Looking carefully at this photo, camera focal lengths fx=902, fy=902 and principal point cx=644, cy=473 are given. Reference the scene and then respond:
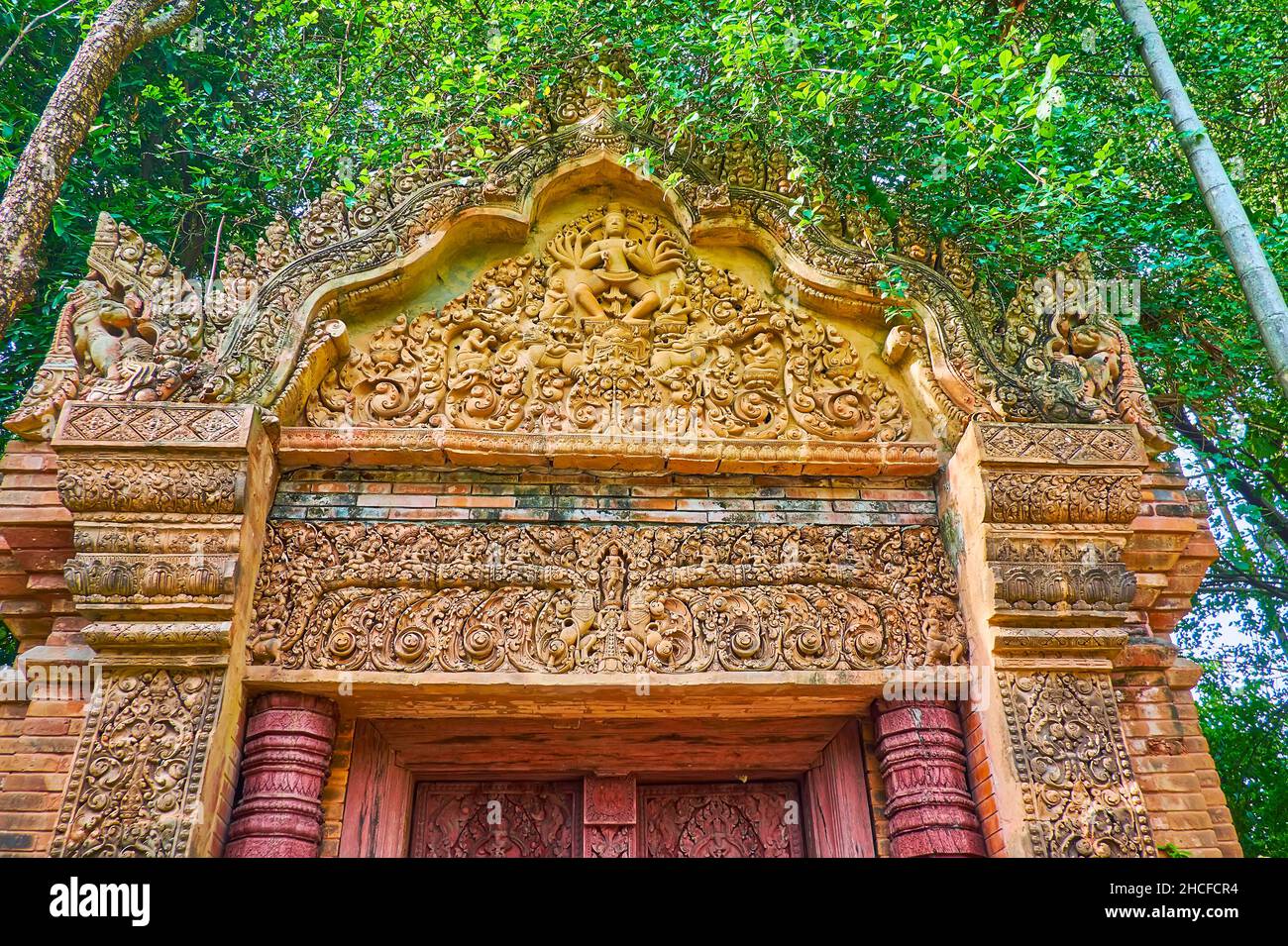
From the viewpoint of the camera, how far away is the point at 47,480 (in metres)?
4.27

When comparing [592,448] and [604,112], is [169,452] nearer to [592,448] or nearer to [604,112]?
[592,448]

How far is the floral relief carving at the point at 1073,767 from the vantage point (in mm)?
3785

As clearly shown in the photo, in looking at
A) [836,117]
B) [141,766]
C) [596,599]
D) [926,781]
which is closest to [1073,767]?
[926,781]

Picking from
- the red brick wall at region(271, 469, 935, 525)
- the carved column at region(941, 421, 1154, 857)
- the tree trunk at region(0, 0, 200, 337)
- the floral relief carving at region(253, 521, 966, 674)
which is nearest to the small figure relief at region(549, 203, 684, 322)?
the red brick wall at region(271, 469, 935, 525)

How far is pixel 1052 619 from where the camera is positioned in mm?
4133

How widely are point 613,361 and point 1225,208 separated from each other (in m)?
2.88

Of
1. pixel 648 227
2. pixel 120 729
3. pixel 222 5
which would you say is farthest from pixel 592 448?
pixel 222 5

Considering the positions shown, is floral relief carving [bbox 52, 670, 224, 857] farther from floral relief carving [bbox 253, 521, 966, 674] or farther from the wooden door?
the wooden door

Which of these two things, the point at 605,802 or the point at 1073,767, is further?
the point at 605,802

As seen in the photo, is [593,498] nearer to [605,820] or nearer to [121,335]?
[605,820]

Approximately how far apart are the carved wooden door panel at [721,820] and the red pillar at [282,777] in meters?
1.77

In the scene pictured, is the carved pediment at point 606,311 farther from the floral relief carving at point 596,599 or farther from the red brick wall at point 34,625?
the floral relief carving at point 596,599

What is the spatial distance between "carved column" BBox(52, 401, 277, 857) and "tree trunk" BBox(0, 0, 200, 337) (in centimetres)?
71

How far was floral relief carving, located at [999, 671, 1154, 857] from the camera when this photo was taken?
12.4 ft
